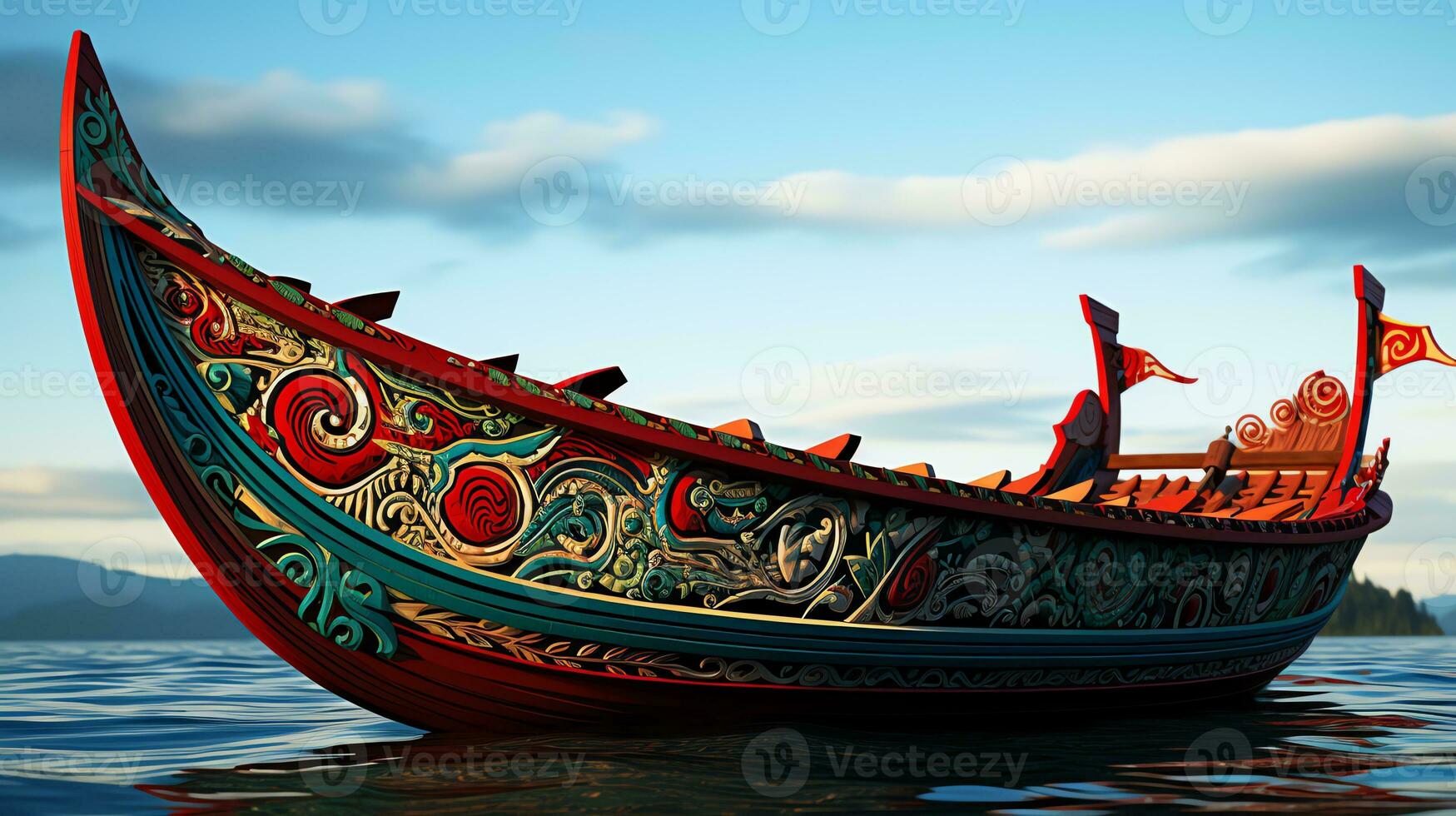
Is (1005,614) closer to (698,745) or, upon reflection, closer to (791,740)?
(791,740)

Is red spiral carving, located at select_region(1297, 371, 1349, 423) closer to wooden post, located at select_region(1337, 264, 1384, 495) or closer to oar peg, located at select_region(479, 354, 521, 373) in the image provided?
wooden post, located at select_region(1337, 264, 1384, 495)

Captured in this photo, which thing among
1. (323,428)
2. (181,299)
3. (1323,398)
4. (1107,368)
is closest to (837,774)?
(323,428)

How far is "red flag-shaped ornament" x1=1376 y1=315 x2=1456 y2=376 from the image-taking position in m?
8.92

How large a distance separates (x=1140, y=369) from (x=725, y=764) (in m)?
6.77

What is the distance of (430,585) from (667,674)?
1.07 meters

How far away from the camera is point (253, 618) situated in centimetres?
447

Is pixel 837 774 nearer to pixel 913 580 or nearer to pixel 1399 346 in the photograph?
pixel 913 580

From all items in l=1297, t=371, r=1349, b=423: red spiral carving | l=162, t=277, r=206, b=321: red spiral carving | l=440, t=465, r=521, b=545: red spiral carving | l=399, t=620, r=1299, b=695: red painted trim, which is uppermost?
l=1297, t=371, r=1349, b=423: red spiral carving

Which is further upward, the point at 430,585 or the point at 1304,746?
the point at 430,585

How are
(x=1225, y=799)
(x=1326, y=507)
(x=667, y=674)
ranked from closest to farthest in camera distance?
(x=1225, y=799)
(x=667, y=674)
(x=1326, y=507)

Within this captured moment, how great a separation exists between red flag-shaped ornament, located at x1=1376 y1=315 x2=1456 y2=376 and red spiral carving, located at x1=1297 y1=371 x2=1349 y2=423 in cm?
43

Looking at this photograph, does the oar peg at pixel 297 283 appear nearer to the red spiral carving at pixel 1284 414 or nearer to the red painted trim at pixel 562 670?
the red painted trim at pixel 562 670

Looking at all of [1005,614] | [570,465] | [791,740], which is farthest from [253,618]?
[1005,614]

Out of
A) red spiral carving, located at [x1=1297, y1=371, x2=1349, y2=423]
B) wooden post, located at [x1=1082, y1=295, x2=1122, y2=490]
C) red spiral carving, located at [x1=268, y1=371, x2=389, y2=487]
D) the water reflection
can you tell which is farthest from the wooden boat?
red spiral carving, located at [x1=1297, y1=371, x2=1349, y2=423]
